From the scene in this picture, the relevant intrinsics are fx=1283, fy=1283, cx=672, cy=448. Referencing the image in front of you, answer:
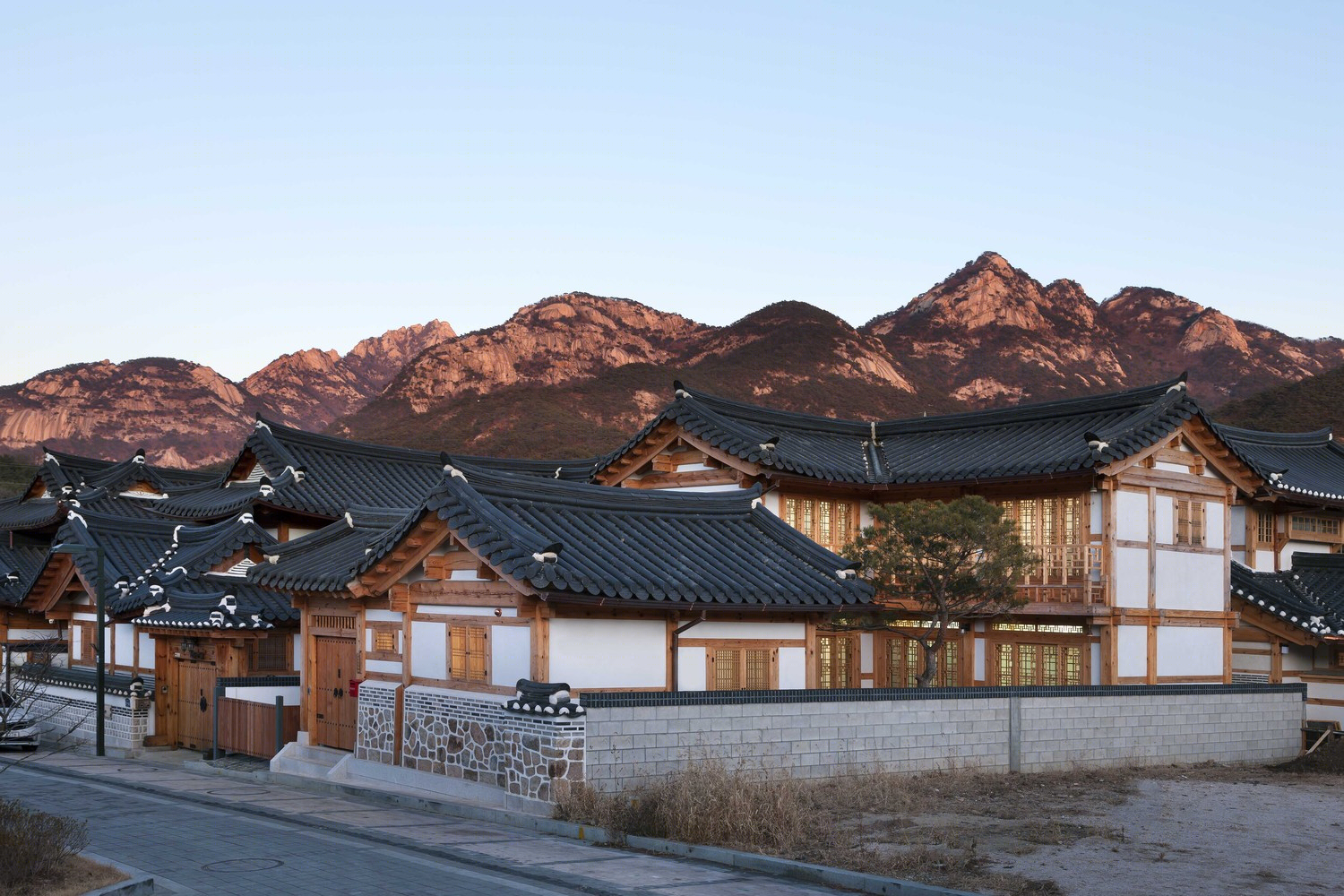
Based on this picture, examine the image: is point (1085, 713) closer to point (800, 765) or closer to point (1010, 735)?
point (1010, 735)

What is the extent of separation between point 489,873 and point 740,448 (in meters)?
Result: 15.8

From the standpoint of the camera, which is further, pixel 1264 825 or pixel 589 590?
pixel 589 590

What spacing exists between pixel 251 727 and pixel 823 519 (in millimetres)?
14146

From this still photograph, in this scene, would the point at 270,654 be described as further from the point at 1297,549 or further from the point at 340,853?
the point at 1297,549

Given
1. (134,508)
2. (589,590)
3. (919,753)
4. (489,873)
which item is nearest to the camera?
(489,873)

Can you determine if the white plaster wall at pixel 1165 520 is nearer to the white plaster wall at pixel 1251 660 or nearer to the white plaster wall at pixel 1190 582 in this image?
the white plaster wall at pixel 1190 582

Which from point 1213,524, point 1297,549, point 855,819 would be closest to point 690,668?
point 855,819

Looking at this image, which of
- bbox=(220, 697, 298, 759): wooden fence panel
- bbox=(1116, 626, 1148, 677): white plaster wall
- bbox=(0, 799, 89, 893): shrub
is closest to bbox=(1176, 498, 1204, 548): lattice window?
bbox=(1116, 626, 1148, 677): white plaster wall

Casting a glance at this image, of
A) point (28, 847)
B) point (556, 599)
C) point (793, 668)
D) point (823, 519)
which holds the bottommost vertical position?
point (28, 847)

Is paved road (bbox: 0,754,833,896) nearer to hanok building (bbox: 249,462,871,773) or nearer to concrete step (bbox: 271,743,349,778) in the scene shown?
concrete step (bbox: 271,743,349,778)

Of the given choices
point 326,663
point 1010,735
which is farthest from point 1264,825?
point 326,663

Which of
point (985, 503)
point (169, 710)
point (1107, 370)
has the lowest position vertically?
point (169, 710)

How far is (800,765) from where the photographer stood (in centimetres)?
2056

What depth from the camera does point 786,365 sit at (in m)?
110
